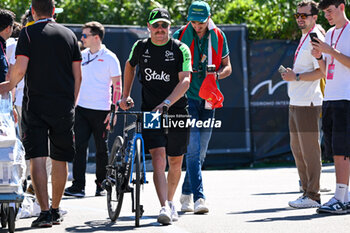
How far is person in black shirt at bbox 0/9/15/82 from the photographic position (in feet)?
26.2

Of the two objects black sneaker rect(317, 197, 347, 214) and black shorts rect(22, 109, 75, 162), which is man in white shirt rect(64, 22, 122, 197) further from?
black sneaker rect(317, 197, 347, 214)

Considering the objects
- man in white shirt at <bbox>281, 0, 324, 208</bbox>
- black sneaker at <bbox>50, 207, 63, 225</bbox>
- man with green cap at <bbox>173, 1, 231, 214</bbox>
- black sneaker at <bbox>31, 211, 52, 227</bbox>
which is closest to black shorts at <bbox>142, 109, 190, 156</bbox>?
man with green cap at <bbox>173, 1, 231, 214</bbox>

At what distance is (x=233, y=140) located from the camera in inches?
587

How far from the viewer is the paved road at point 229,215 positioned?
24.5 feet

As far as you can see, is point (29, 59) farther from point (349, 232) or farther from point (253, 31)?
point (253, 31)

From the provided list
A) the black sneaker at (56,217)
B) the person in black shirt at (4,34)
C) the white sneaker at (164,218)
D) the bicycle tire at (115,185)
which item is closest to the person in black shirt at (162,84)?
the white sneaker at (164,218)

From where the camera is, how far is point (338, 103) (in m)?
8.30

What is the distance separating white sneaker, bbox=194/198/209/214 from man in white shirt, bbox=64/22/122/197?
2315mm

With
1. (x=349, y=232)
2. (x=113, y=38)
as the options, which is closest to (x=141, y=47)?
(x=349, y=232)

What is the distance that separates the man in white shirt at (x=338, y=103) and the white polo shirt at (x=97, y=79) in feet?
10.8

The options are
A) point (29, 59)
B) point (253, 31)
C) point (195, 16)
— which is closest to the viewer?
point (29, 59)

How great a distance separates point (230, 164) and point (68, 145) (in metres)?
7.43

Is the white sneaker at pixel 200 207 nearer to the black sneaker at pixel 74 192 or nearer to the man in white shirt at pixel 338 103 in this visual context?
the man in white shirt at pixel 338 103

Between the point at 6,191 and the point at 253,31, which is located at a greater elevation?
the point at 253,31
